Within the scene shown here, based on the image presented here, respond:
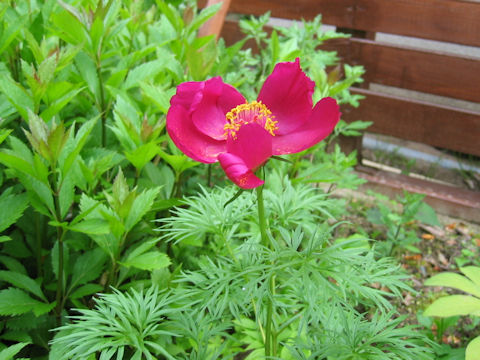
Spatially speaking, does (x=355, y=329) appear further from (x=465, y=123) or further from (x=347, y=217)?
(x=465, y=123)

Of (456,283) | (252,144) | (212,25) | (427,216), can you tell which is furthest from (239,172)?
(427,216)

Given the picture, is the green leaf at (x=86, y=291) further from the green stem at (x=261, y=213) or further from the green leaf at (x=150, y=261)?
the green stem at (x=261, y=213)

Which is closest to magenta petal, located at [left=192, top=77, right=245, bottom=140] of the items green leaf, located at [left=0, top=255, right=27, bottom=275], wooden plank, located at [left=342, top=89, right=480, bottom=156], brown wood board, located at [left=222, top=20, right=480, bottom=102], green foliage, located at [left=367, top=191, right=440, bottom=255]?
green leaf, located at [left=0, top=255, right=27, bottom=275]

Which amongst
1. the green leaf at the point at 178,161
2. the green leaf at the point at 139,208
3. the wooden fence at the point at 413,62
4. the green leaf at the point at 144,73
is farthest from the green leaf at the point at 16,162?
the wooden fence at the point at 413,62

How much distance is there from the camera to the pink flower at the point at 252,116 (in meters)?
0.86

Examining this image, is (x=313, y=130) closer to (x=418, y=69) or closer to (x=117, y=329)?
(x=117, y=329)

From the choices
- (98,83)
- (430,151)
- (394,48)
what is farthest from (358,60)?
(98,83)

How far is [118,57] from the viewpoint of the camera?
1834mm

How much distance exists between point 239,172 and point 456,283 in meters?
1.15

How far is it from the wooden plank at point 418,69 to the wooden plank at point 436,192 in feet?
1.97

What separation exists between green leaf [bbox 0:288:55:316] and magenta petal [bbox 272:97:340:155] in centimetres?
74

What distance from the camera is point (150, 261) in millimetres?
1204

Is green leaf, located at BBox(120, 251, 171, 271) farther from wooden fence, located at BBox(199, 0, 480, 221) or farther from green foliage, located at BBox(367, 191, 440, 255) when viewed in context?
wooden fence, located at BBox(199, 0, 480, 221)

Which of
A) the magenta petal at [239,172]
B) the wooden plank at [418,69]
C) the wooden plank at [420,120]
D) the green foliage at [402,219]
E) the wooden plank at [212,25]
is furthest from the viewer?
the wooden plank at [420,120]
